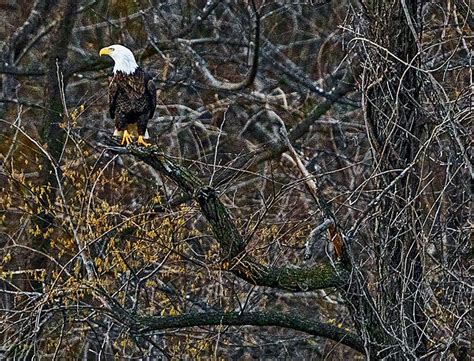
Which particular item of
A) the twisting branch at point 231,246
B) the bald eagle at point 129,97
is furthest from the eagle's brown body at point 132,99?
the twisting branch at point 231,246

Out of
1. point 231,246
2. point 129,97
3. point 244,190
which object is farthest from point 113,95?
→ point 244,190

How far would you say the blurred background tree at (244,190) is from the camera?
715 cm

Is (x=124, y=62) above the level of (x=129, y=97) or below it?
above

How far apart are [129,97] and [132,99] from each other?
25 millimetres

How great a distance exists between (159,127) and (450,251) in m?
4.07

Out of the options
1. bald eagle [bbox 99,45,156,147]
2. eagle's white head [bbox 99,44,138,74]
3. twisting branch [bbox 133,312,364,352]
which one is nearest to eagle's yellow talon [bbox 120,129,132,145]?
bald eagle [bbox 99,45,156,147]

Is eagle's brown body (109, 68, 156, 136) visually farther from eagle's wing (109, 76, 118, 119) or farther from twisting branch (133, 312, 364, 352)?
twisting branch (133, 312, 364, 352)

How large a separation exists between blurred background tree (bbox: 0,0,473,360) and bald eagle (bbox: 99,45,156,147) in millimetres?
171

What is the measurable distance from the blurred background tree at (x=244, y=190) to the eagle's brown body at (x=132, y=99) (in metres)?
0.19

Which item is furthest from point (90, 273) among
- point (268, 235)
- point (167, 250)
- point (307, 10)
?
point (307, 10)

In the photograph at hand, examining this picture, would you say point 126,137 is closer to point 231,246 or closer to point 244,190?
point 231,246

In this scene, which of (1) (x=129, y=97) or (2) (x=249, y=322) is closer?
(2) (x=249, y=322)

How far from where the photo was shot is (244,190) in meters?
11.4

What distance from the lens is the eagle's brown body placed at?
844 centimetres
